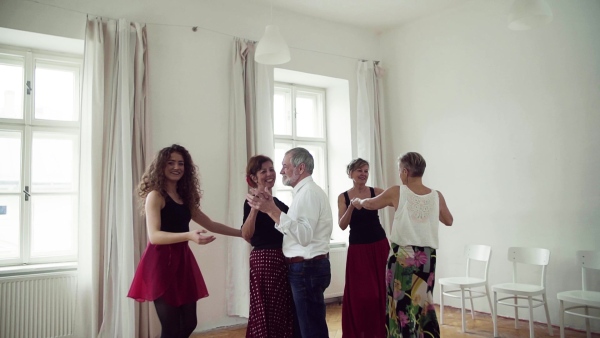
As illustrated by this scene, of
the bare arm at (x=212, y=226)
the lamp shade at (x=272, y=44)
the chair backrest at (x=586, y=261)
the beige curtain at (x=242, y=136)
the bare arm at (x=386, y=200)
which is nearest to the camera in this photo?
the bare arm at (x=212, y=226)

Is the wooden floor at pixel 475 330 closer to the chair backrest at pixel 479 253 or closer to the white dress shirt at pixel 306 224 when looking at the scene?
the chair backrest at pixel 479 253

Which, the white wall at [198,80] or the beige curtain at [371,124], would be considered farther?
the beige curtain at [371,124]

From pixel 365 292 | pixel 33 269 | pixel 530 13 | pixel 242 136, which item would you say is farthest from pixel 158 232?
pixel 530 13

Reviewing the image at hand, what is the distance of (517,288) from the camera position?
379 cm

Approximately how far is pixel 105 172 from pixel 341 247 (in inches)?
116

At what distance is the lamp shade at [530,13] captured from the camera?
3.04m

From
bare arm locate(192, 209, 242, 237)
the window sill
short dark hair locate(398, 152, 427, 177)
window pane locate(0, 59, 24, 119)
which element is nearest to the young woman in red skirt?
short dark hair locate(398, 152, 427, 177)

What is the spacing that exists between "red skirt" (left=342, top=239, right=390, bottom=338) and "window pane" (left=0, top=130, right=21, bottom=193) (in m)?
3.05

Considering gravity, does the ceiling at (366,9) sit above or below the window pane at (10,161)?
above

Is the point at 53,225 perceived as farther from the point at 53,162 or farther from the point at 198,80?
the point at 198,80

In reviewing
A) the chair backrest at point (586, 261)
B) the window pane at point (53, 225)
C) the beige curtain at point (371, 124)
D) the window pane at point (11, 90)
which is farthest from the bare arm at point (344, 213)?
the window pane at point (11, 90)

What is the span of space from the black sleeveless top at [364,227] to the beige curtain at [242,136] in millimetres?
1341

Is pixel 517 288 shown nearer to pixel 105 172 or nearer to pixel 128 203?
pixel 128 203

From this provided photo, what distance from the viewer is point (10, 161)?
3.91 m
